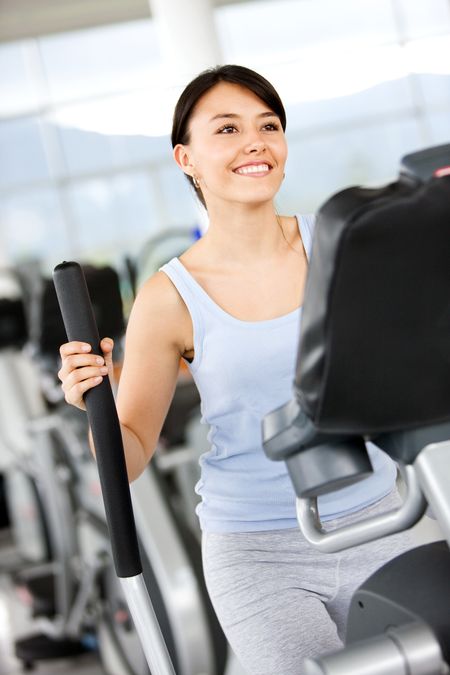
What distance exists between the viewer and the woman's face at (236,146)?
1582 millimetres

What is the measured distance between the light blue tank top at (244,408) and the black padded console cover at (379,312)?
478 mm

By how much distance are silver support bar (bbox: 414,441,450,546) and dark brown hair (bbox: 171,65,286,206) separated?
0.81 meters

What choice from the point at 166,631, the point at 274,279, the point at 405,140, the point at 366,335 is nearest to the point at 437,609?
the point at 366,335

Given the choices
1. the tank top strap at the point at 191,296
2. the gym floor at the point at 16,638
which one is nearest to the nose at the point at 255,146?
the tank top strap at the point at 191,296

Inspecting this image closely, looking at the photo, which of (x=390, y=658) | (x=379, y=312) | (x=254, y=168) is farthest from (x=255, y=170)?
(x=390, y=658)

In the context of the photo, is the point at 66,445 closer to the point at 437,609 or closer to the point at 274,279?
the point at 274,279

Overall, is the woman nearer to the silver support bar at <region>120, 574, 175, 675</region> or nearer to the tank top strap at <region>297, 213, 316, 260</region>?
the tank top strap at <region>297, 213, 316, 260</region>

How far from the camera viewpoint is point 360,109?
395 inches

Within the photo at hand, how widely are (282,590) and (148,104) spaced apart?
8084 mm

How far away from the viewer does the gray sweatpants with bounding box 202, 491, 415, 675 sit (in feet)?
4.85

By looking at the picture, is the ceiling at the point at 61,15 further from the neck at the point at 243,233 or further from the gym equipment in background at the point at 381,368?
the gym equipment in background at the point at 381,368

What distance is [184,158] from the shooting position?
175cm

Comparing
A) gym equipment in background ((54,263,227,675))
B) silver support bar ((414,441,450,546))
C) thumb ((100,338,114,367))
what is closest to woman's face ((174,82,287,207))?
thumb ((100,338,114,367))

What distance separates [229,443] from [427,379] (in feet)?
1.92
